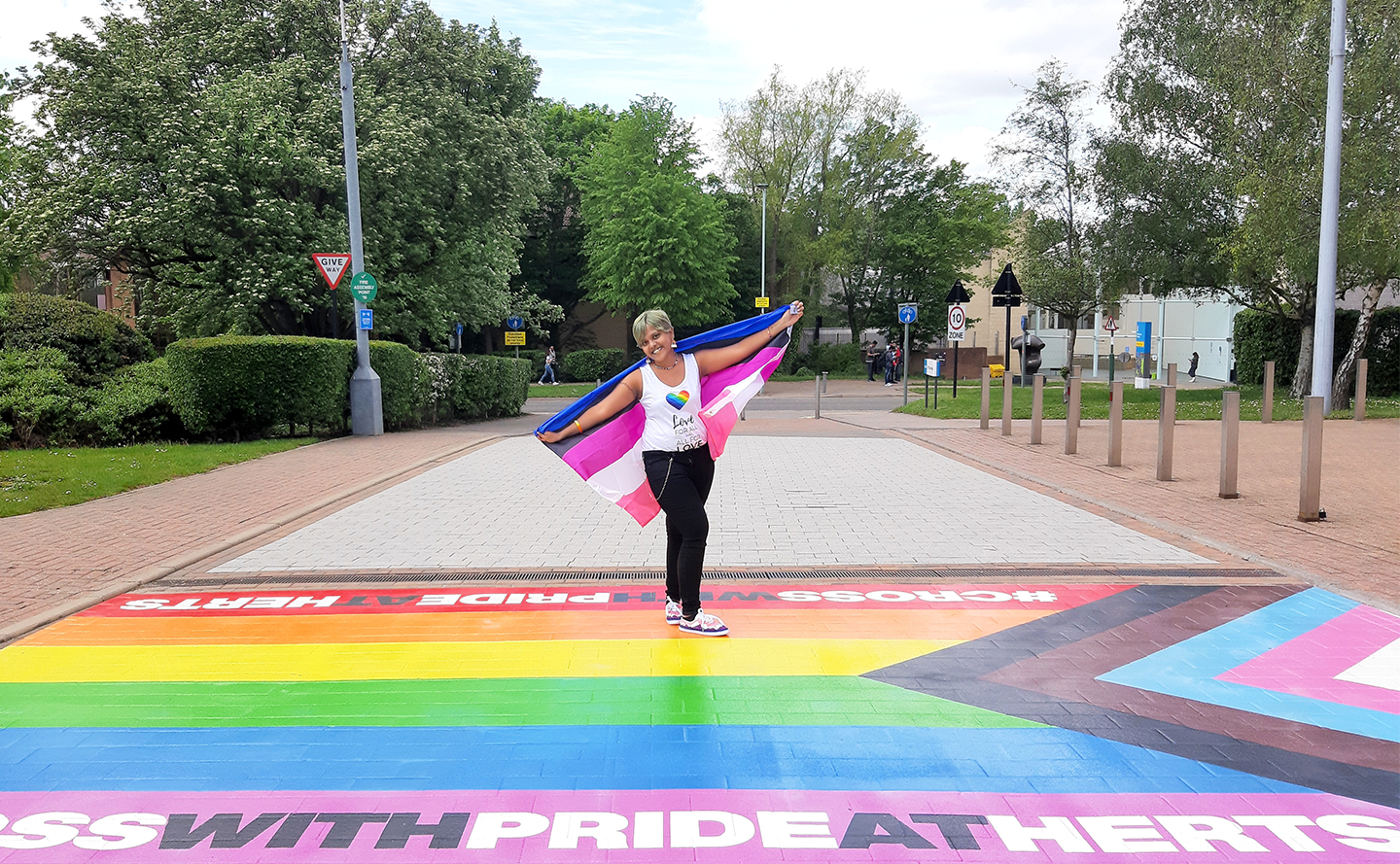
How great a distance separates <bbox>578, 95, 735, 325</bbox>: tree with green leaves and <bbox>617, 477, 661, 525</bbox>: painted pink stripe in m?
33.0

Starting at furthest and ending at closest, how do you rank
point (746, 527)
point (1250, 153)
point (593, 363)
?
point (593, 363) → point (1250, 153) → point (746, 527)

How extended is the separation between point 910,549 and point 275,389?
12.6 m

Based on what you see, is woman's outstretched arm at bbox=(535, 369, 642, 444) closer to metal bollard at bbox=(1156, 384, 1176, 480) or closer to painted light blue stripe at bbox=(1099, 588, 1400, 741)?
painted light blue stripe at bbox=(1099, 588, 1400, 741)

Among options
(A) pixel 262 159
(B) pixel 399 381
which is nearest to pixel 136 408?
(B) pixel 399 381

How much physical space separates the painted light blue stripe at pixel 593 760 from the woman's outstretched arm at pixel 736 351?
93.1 inches

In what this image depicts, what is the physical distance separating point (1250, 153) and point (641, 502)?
70.9 ft

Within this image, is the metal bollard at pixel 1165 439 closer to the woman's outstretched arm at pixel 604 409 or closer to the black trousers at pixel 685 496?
the black trousers at pixel 685 496

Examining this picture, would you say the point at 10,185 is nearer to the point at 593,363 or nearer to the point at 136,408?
the point at 136,408

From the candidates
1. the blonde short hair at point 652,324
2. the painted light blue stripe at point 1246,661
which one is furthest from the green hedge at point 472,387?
the painted light blue stripe at point 1246,661

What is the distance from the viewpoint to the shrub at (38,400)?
49.1 ft

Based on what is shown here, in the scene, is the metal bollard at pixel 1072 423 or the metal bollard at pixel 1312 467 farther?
the metal bollard at pixel 1072 423

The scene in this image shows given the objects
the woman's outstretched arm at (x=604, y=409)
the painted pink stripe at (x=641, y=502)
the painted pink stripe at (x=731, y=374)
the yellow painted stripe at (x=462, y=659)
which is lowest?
the yellow painted stripe at (x=462, y=659)

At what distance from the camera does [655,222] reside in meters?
38.3

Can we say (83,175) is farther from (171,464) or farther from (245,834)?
(245,834)
